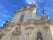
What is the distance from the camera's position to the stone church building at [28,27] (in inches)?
783

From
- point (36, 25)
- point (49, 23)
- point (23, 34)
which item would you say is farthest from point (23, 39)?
point (49, 23)

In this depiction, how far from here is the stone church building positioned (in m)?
19.9

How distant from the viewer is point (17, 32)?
2156 centimetres

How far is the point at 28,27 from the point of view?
69.4 ft

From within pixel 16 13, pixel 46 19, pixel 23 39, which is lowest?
pixel 23 39

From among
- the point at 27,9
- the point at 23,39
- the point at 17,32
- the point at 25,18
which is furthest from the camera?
the point at 27,9

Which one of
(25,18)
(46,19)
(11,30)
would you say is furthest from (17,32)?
(46,19)

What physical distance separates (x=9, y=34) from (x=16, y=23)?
1.96 meters

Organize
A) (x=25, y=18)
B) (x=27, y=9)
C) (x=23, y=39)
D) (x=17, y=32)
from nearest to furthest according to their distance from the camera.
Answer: (x=23, y=39)
(x=17, y=32)
(x=25, y=18)
(x=27, y=9)

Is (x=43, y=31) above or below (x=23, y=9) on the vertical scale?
below

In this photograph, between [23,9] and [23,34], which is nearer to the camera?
[23,34]

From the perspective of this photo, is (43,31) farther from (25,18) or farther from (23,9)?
(23,9)

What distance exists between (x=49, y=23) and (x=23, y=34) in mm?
3661

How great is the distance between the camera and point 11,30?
880 inches
